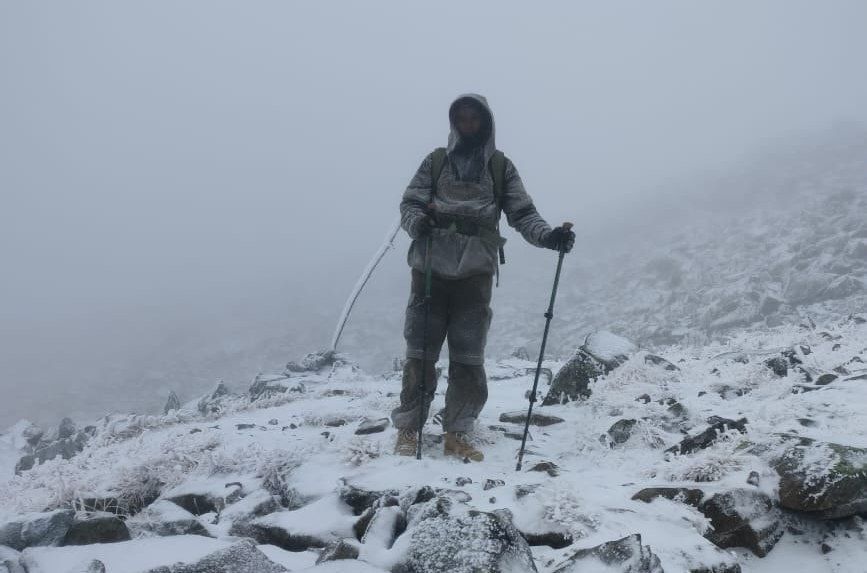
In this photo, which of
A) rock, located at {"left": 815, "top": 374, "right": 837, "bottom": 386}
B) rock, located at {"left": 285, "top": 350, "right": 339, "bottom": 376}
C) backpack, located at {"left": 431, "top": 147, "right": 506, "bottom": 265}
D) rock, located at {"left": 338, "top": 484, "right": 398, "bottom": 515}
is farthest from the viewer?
rock, located at {"left": 285, "top": 350, "right": 339, "bottom": 376}

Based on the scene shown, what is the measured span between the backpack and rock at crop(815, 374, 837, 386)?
11.5 ft

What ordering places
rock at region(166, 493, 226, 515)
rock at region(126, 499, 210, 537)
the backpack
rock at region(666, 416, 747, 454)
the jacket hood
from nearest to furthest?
rock at region(126, 499, 210, 537)
rock at region(666, 416, 747, 454)
rock at region(166, 493, 226, 515)
the jacket hood
the backpack

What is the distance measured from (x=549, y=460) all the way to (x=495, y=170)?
9.98 ft

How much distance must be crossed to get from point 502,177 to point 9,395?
40.5 meters

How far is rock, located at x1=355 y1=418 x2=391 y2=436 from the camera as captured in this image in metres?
6.12

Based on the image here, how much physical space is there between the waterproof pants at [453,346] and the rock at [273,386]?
5345mm

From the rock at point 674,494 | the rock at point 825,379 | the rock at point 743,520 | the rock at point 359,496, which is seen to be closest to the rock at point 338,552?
the rock at point 359,496

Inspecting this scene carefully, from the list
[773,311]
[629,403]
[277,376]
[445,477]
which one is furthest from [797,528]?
[773,311]

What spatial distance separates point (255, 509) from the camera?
4.17 m

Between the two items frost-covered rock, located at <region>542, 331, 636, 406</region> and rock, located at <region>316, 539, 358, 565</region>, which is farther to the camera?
frost-covered rock, located at <region>542, 331, 636, 406</region>

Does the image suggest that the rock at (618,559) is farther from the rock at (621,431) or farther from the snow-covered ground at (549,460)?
the rock at (621,431)

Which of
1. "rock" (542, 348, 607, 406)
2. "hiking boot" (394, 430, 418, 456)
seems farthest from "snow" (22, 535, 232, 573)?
"rock" (542, 348, 607, 406)

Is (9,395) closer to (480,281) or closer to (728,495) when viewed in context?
(480,281)

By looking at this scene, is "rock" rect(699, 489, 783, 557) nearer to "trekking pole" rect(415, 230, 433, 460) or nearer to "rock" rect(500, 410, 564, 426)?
"trekking pole" rect(415, 230, 433, 460)
